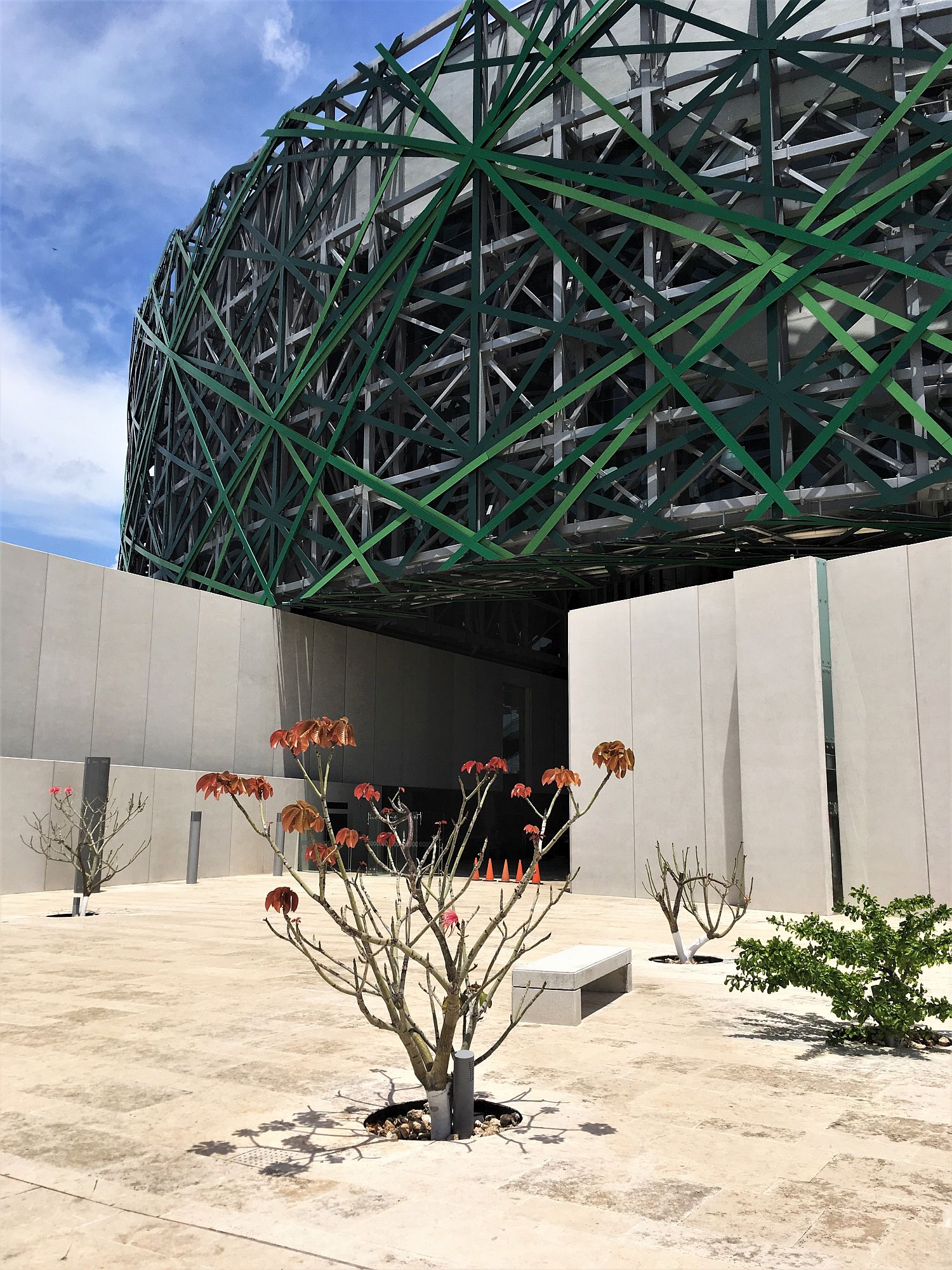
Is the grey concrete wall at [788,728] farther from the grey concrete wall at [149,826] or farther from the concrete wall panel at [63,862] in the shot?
the concrete wall panel at [63,862]

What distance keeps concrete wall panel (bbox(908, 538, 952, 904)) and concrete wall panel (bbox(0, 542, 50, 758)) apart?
19.9m

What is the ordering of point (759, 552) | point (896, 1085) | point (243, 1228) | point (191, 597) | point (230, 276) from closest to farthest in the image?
point (243, 1228) < point (896, 1085) < point (759, 552) < point (191, 597) < point (230, 276)

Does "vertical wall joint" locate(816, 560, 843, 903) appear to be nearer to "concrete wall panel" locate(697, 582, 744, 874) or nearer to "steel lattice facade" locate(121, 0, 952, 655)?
"concrete wall panel" locate(697, 582, 744, 874)

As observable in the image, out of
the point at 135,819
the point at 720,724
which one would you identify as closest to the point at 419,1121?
the point at 720,724

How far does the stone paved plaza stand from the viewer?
4.07m

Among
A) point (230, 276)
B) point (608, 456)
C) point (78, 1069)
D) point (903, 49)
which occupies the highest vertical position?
point (230, 276)

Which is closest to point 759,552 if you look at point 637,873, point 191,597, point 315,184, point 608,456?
point 608,456

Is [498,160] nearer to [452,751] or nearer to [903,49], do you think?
[903,49]

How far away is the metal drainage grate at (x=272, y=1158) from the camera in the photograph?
5.03 m

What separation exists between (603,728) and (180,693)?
42.5ft

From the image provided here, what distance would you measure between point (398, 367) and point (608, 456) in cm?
882

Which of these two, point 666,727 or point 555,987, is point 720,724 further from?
point 555,987

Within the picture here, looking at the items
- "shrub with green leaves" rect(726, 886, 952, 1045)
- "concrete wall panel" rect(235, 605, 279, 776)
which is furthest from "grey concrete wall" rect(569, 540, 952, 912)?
"concrete wall panel" rect(235, 605, 279, 776)

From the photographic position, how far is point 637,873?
2295 centimetres
